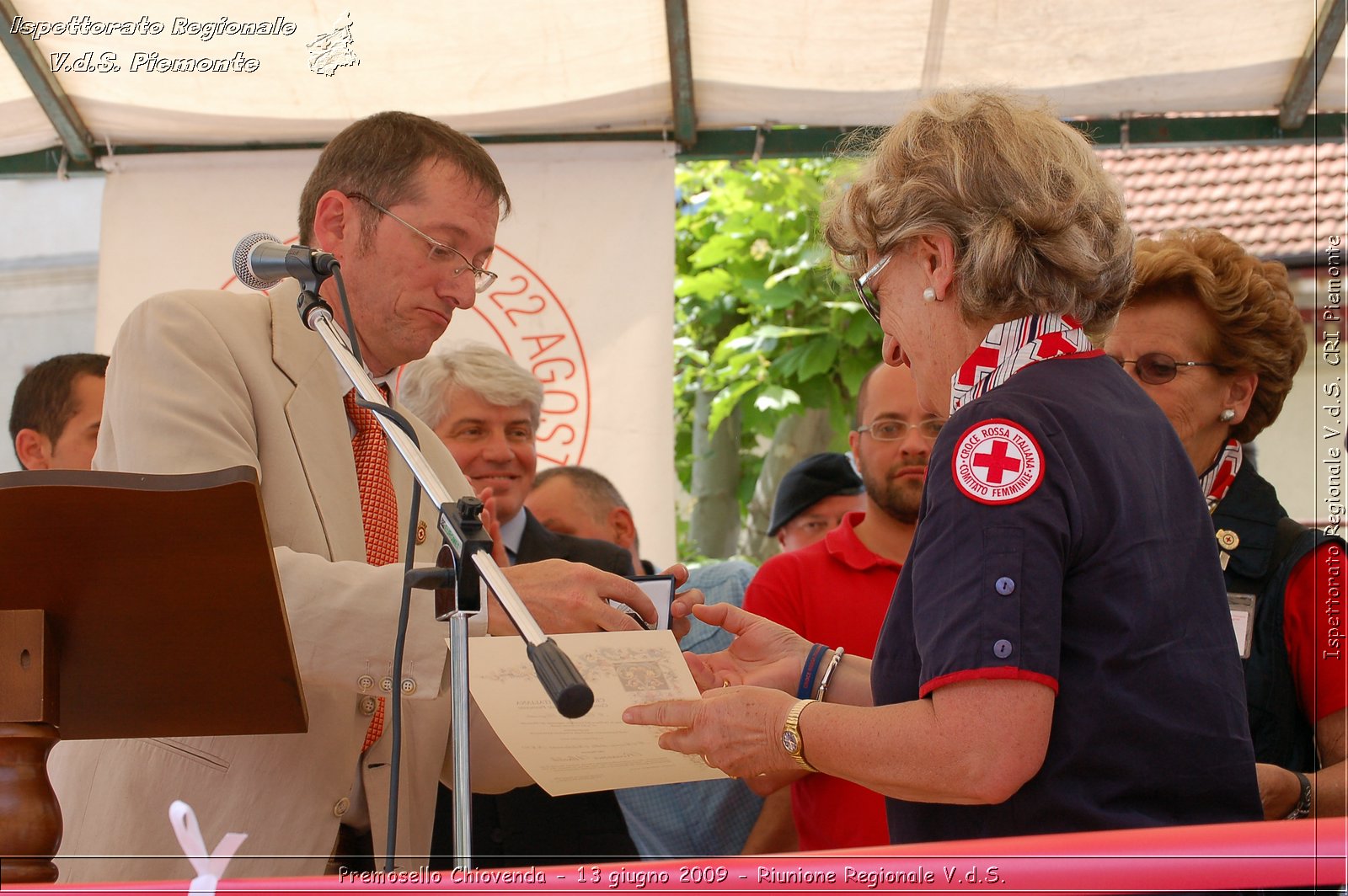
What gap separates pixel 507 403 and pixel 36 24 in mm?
1918

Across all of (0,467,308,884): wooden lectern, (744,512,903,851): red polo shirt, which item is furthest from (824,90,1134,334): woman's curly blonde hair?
(744,512,903,851): red polo shirt

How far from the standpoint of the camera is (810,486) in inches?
211

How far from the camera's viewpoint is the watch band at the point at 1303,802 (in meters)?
2.52

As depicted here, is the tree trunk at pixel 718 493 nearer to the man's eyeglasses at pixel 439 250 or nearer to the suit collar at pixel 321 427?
the man's eyeglasses at pixel 439 250

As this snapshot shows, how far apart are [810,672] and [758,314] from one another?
5.38 m

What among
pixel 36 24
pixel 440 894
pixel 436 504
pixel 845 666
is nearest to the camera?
pixel 440 894

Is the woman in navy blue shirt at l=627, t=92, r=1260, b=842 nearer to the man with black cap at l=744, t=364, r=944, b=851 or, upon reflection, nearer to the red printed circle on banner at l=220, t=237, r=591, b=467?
the man with black cap at l=744, t=364, r=944, b=851

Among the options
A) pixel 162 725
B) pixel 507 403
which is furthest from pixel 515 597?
pixel 507 403

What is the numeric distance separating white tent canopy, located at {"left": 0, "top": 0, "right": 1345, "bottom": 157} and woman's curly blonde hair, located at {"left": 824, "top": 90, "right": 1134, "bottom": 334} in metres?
2.25

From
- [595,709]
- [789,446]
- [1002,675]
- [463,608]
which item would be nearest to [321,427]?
[595,709]

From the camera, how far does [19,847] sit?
6.09 ft

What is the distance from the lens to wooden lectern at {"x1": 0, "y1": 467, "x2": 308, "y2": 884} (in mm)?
1712

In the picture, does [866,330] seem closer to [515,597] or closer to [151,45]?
[151,45]

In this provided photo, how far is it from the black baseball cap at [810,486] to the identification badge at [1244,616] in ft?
8.85
